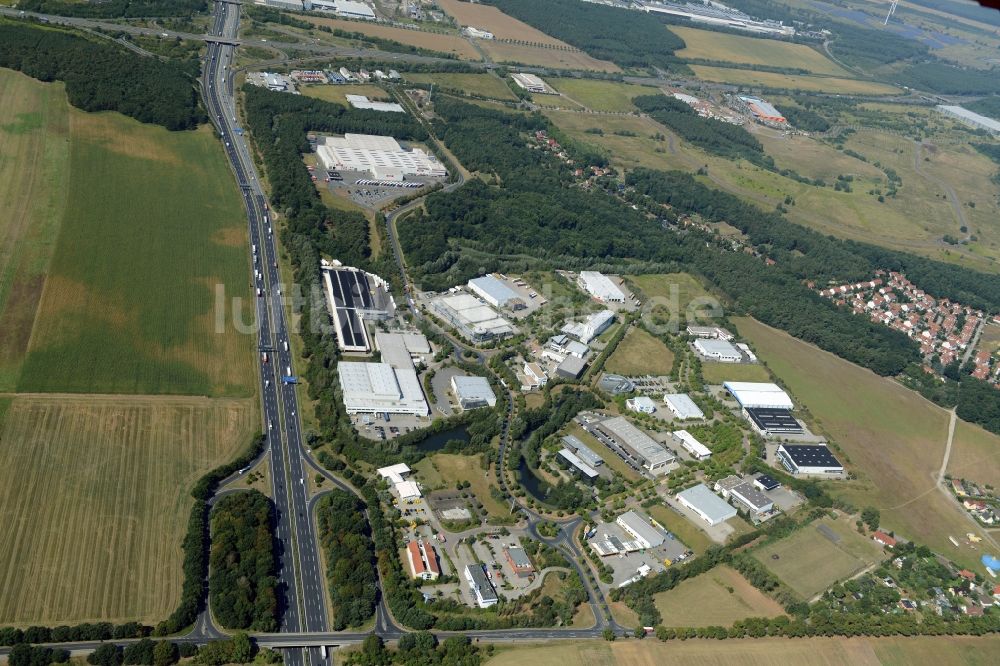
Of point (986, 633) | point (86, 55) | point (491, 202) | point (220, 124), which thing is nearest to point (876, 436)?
point (986, 633)

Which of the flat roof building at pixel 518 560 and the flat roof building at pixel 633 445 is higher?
the flat roof building at pixel 633 445

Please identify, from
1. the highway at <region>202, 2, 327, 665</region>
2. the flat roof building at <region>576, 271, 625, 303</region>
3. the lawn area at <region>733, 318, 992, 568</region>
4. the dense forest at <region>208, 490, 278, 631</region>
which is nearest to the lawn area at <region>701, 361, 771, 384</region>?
the lawn area at <region>733, 318, 992, 568</region>

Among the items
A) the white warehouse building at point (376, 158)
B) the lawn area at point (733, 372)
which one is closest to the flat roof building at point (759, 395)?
the lawn area at point (733, 372)

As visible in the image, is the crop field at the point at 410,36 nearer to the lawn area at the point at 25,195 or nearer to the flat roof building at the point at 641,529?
the lawn area at the point at 25,195

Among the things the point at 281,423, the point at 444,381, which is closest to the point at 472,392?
the point at 444,381

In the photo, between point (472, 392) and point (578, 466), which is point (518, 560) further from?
point (472, 392)

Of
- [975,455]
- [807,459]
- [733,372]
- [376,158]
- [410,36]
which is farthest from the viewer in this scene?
[410,36]
